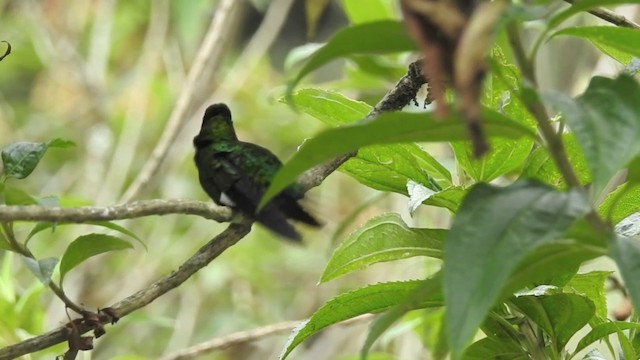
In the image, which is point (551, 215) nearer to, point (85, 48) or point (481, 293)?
point (481, 293)

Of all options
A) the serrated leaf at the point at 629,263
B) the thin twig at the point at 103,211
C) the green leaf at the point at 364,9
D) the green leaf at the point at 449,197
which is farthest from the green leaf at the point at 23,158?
the green leaf at the point at 364,9

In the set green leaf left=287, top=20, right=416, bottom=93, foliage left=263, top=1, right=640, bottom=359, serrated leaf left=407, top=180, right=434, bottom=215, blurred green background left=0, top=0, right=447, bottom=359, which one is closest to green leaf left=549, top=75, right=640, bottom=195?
foliage left=263, top=1, right=640, bottom=359

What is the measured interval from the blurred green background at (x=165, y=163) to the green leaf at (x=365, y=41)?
2.14 m

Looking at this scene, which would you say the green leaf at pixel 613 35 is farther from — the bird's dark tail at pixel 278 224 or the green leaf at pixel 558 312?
the bird's dark tail at pixel 278 224

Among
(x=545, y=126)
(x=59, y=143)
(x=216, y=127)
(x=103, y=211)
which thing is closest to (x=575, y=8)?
(x=545, y=126)

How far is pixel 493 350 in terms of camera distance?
921 millimetres

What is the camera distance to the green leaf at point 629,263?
1.88 feet

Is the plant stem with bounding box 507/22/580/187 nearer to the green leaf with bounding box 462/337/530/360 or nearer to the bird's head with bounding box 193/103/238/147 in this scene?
the green leaf with bounding box 462/337/530/360

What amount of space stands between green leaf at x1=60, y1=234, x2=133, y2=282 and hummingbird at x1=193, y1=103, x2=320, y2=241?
0.14 metres

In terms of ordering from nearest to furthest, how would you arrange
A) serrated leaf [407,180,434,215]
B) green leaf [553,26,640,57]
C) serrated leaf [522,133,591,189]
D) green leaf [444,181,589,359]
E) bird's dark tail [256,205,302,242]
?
green leaf [444,181,589,359] < green leaf [553,26,640,57] < serrated leaf [407,180,434,215] < serrated leaf [522,133,591,189] < bird's dark tail [256,205,302,242]

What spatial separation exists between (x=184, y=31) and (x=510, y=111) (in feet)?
6.34

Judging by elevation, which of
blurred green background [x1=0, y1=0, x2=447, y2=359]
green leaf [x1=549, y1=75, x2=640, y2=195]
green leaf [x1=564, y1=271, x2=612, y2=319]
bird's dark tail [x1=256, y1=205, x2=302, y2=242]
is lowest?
green leaf [x1=549, y1=75, x2=640, y2=195]

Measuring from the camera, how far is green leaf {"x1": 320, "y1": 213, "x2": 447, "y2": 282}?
2.90 feet

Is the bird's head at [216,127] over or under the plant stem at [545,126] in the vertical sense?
over
